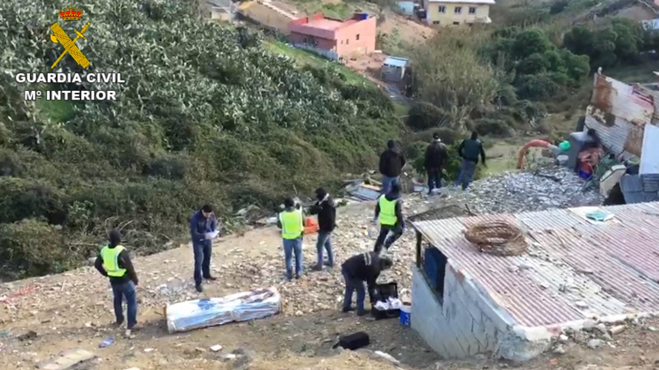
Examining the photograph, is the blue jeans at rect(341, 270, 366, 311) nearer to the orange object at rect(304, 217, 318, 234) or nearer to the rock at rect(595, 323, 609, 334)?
the rock at rect(595, 323, 609, 334)

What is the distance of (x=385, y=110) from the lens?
27.1 m

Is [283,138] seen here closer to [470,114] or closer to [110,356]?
[470,114]

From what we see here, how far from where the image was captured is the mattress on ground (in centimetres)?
880

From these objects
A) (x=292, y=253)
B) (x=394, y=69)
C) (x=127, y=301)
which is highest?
(x=394, y=69)

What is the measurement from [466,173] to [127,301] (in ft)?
22.8

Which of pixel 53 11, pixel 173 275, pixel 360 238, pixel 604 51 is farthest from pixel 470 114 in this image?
pixel 173 275

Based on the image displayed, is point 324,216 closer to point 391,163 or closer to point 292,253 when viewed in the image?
point 292,253

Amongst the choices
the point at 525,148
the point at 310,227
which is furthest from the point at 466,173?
the point at 525,148

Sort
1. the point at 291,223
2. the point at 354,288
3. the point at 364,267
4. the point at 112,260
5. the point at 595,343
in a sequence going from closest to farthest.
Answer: the point at 595,343, the point at 112,260, the point at 364,267, the point at 354,288, the point at 291,223

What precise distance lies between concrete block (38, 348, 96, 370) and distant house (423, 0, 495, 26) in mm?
43960

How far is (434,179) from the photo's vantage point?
44.3ft

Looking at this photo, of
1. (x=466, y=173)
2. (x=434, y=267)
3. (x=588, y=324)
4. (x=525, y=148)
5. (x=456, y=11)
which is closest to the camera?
(x=588, y=324)

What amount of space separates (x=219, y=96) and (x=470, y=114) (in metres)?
11.4

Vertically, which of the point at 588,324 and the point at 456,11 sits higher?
the point at 456,11
